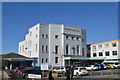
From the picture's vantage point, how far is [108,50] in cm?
7075

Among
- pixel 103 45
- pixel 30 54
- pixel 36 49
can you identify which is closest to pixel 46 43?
pixel 36 49

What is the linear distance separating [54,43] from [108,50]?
75.8ft

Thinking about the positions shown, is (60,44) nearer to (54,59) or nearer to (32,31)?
(54,59)

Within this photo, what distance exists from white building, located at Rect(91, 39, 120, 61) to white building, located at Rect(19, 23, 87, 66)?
12.4 meters

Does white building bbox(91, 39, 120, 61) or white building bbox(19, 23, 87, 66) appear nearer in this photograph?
white building bbox(19, 23, 87, 66)

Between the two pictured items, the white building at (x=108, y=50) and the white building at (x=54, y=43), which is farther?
the white building at (x=108, y=50)

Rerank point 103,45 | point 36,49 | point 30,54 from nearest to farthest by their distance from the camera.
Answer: point 36,49
point 30,54
point 103,45

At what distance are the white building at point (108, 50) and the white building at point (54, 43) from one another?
1240cm

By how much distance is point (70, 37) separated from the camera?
61.0 meters

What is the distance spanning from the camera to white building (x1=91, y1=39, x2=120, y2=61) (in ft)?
221

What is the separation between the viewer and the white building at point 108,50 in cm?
6744

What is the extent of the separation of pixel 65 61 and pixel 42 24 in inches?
522

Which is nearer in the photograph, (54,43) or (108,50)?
(54,43)

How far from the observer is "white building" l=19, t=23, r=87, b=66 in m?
56.3
